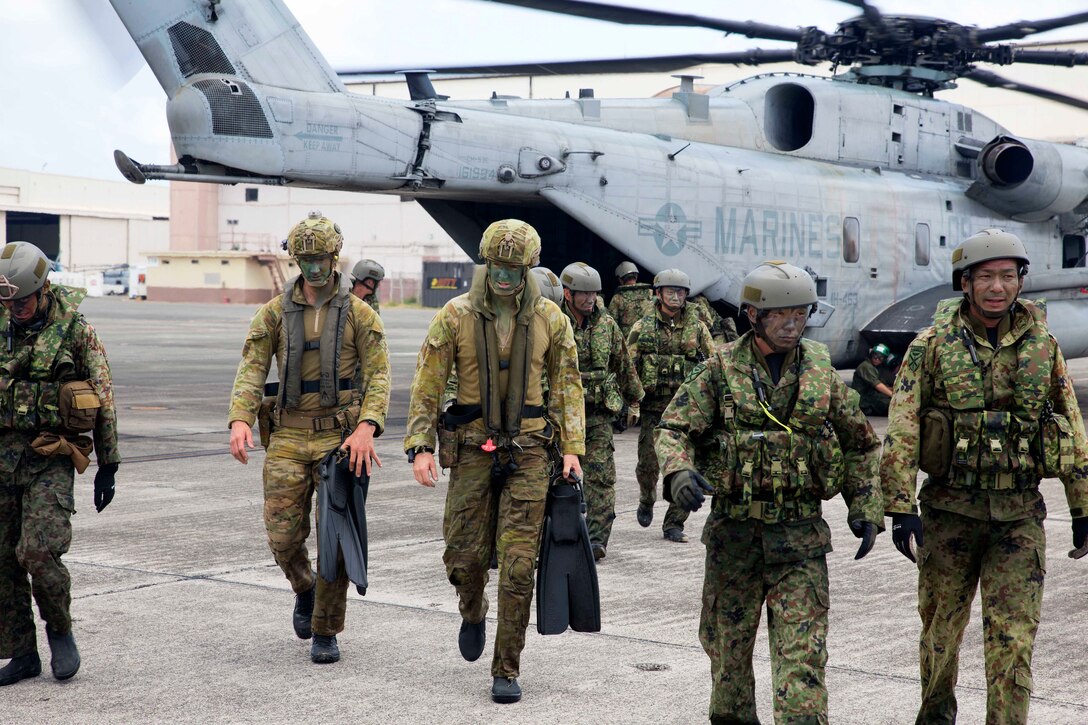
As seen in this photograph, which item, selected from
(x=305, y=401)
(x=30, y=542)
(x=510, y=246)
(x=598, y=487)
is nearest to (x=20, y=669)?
(x=30, y=542)

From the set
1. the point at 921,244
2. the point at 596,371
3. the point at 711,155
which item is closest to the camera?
the point at 596,371

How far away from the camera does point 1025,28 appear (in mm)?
13297

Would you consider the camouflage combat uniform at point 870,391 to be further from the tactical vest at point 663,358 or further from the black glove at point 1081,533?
the black glove at point 1081,533

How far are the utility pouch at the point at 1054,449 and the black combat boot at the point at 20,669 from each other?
4079 mm

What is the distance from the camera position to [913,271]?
16359mm

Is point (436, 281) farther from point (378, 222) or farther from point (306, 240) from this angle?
point (306, 240)

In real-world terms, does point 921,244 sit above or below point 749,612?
above

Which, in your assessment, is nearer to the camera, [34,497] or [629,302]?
[34,497]

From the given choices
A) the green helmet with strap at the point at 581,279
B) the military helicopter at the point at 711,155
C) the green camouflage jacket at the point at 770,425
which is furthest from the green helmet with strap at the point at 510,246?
the military helicopter at the point at 711,155

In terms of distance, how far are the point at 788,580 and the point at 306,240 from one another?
271cm

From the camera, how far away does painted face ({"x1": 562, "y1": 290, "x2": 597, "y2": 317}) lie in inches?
328

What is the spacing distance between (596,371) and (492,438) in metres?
2.84

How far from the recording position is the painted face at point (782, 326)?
4523 mm

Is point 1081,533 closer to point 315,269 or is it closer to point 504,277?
point 504,277
